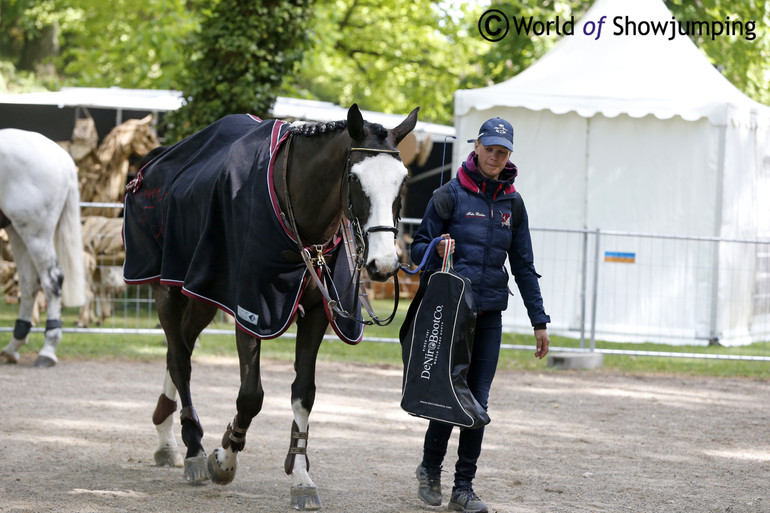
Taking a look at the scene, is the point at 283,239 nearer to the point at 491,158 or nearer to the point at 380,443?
the point at 491,158

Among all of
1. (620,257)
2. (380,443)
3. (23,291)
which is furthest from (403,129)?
(620,257)

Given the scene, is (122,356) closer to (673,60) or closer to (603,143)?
(603,143)

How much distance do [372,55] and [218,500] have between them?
22.0m

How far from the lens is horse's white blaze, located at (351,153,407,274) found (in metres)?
4.07

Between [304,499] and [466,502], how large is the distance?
2.59 ft

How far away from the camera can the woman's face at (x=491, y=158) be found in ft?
15.5

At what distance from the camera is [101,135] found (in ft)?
57.8

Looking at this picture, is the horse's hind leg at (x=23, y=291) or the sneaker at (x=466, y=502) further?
the horse's hind leg at (x=23, y=291)

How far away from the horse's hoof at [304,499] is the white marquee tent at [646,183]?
25.8 feet

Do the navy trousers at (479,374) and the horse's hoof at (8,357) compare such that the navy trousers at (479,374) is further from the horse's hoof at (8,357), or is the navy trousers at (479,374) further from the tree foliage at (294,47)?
the tree foliage at (294,47)

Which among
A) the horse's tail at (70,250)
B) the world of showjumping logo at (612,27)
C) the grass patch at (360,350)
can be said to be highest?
the world of showjumping logo at (612,27)

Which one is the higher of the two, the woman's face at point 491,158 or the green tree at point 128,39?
the green tree at point 128,39

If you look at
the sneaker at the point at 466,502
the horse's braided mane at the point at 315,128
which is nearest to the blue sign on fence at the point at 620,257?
the sneaker at the point at 466,502

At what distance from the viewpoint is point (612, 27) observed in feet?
45.9
